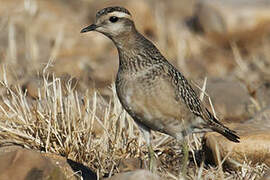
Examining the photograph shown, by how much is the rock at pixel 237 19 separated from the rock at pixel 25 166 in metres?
8.67

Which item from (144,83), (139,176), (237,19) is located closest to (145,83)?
(144,83)

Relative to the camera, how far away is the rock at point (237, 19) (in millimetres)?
13609

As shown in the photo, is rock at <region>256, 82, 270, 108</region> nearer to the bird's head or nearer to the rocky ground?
the rocky ground

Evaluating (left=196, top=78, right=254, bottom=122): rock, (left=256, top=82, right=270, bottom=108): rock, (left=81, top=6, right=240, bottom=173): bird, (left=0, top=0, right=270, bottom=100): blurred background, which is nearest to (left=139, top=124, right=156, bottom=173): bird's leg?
(left=81, top=6, right=240, bottom=173): bird

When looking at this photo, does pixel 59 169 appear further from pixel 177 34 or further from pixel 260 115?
pixel 177 34

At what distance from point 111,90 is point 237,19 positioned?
19.5ft

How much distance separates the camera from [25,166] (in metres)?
5.55

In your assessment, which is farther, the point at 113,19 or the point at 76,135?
the point at 76,135

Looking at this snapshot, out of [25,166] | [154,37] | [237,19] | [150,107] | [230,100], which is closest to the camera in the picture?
[25,166]

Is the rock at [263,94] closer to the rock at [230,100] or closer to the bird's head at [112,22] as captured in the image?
the rock at [230,100]

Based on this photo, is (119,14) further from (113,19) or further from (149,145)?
(149,145)

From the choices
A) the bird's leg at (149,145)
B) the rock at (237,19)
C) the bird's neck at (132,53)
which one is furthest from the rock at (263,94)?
the bird's neck at (132,53)

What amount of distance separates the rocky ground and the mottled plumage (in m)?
0.49

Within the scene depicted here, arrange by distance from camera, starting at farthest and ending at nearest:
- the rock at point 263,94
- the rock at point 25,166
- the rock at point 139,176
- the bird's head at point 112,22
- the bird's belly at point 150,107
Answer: the rock at point 263,94 < the bird's head at point 112,22 < the bird's belly at point 150,107 < the rock at point 25,166 < the rock at point 139,176
